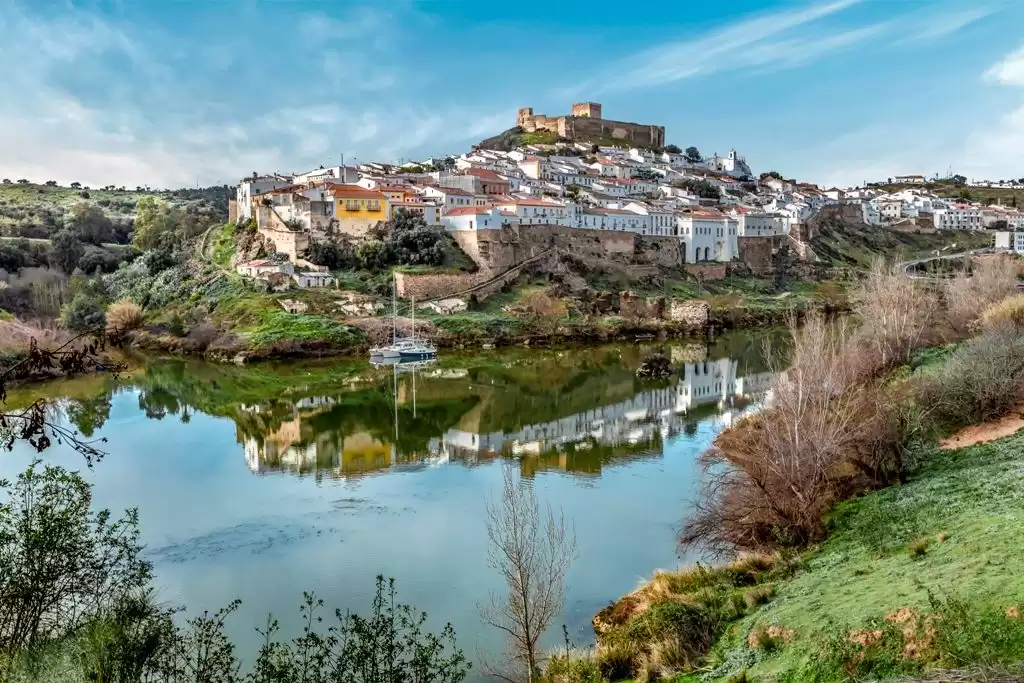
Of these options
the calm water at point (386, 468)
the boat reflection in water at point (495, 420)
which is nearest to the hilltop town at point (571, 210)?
the calm water at point (386, 468)

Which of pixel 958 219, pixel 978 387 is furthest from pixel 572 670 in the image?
pixel 958 219

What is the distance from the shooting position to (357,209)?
50.1m

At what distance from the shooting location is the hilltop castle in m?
99.3

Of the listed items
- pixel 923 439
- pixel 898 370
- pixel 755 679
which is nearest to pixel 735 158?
pixel 898 370

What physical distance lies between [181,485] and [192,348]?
23030 millimetres

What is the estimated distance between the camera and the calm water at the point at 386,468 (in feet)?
42.0

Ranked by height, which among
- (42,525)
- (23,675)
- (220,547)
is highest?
(42,525)

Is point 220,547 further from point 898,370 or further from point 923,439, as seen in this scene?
point 898,370

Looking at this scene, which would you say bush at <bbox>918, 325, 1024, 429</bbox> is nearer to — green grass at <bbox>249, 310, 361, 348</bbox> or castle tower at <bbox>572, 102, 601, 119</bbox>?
green grass at <bbox>249, 310, 361, 348</bbox>

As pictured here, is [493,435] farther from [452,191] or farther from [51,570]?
[452,191]

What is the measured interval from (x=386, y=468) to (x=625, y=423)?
8158 millimetres

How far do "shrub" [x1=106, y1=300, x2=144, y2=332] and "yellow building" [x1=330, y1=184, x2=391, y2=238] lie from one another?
41.5 feet

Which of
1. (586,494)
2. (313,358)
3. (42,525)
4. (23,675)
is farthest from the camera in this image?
(313,358)

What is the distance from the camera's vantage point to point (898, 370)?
23.0 meters
